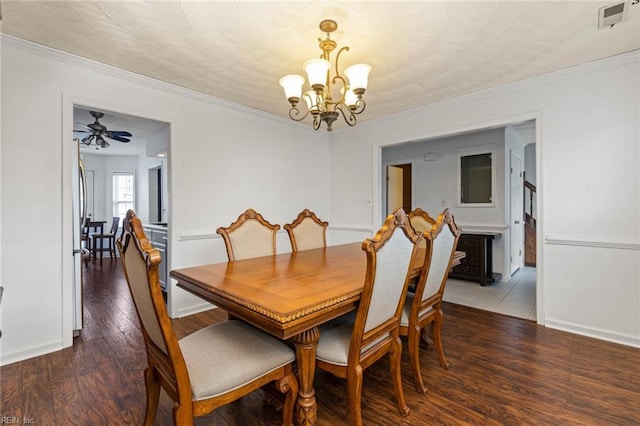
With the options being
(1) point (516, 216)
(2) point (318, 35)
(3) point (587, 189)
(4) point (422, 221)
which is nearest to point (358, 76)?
(2) point (318, 35)

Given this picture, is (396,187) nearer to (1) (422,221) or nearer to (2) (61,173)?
(1) (422,221)

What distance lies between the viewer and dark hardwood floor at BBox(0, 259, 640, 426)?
1640mm

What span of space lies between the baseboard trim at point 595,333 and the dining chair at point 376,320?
7.08 ft

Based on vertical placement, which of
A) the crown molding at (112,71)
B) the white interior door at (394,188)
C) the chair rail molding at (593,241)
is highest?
the crown molding at (112,71)

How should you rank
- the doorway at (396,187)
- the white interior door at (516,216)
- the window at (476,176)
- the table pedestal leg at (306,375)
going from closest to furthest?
the table pedestal leg at (306,375), the window at (476,176), the white interior door at (516,216), the doorway at (396,187)

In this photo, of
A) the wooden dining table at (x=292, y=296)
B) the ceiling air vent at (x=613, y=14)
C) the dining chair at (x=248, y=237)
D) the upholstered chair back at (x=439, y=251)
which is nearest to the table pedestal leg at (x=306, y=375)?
the wooden dining table at (x=292, y=296)

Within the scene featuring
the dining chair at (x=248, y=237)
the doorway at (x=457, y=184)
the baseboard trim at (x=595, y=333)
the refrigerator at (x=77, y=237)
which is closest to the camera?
the dining chair at (x=248, y=237)

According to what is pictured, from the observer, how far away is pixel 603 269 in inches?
104

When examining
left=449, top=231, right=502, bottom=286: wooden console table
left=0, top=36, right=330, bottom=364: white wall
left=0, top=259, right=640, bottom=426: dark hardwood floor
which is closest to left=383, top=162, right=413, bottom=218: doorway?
left=449, top=231, right=502, bottom=286: wooden console table

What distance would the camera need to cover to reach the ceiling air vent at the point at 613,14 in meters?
1.90

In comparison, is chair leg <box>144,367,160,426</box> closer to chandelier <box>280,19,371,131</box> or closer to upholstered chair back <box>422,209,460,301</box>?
upholstered chair back <box>422,209,460,301</box>

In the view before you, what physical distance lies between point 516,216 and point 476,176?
3.63ft

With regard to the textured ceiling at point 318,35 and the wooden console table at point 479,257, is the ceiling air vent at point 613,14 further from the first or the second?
the wooden console table at point 479,257

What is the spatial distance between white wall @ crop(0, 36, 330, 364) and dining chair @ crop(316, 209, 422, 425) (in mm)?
2273
